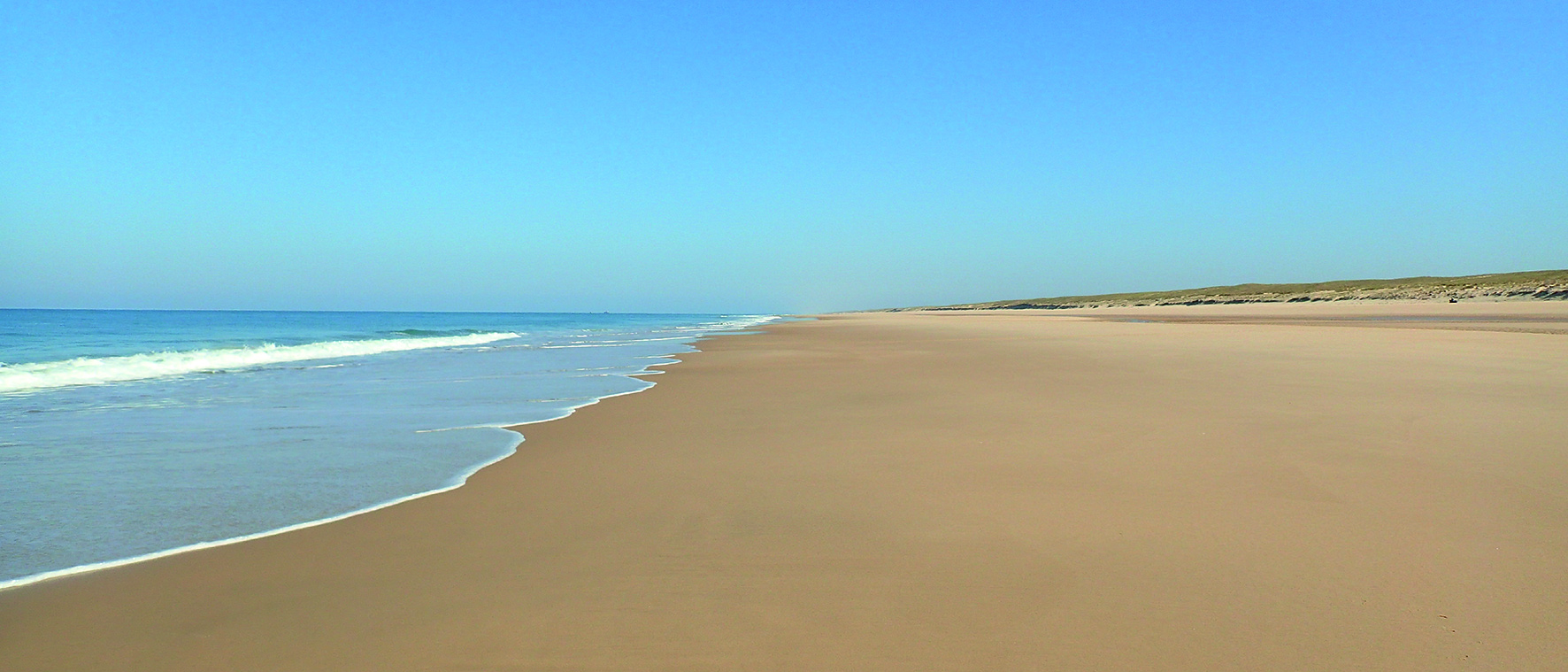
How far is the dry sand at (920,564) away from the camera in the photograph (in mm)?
2260

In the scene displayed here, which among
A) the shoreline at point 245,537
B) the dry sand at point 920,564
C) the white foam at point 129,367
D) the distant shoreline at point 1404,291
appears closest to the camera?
the dry sand at point 920,564

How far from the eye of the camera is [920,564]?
296cm

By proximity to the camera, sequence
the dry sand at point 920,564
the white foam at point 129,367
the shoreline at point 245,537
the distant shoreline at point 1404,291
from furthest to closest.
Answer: the distant shoreline at point 1404,291 → the white foam at point 129,367 → the shoreline at point 245,537 → the dry sand at point 920,564

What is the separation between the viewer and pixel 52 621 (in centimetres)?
252

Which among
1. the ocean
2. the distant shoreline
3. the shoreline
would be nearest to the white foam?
the ocean

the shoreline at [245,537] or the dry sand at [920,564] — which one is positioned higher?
the shoreline at [245,537]

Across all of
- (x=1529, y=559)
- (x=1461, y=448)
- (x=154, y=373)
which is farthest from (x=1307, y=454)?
(x=154, y=373)

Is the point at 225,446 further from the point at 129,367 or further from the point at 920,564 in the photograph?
the point at 129,367

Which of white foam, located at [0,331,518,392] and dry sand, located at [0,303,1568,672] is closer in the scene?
dry sand, located at [0,303,1568,672]

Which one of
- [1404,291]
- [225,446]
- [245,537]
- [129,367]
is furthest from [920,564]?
[1404,291]

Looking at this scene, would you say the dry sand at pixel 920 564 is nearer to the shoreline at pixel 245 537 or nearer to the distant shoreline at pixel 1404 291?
the shoreline at pixel 245 537

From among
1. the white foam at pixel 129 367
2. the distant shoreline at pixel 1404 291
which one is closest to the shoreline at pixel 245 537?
the white foam at pixel 129 367

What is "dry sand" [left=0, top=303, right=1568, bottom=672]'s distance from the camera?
89.0 inches

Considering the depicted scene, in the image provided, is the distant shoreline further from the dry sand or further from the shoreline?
the shoreline
